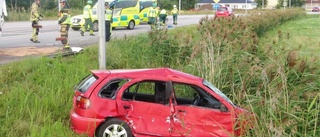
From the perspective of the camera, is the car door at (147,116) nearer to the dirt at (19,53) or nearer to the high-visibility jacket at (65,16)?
the dirt at (19,53)

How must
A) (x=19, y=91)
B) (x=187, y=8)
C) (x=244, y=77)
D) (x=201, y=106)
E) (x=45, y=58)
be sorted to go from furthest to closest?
(x=187, y=8) < (x=45, y=58) < (x=244, y=77) < (x=19, y=91) < (x=201, y=106)

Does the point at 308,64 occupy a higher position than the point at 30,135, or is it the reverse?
the point at 308,64

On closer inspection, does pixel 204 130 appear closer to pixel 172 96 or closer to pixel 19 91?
pixel 172 96

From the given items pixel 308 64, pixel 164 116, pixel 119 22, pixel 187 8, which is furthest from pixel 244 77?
pixel 187 8

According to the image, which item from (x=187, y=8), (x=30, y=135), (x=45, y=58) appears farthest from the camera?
(x=187, y=8)

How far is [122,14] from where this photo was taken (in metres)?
24.1

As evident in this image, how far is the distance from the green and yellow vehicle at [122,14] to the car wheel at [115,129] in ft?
55.1

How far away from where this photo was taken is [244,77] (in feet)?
26.4

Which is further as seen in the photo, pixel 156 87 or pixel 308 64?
pixel 308 64

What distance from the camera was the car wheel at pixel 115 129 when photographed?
5.91m

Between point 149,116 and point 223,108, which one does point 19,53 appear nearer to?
point 149,116

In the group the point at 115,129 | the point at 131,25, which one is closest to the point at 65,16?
the point at 115,129

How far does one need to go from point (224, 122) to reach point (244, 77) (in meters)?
2.24

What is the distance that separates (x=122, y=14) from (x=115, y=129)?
736 inches
